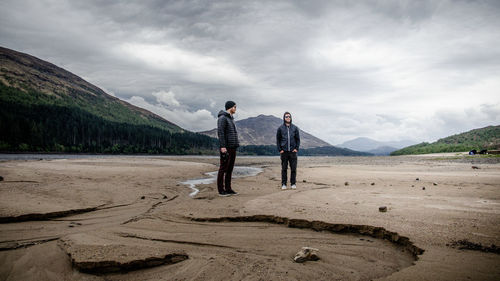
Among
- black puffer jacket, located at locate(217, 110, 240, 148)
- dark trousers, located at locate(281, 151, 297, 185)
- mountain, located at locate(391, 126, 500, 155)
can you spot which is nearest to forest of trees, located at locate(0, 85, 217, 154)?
black puffer jacket, located at locate(217, 110, 240, 148)

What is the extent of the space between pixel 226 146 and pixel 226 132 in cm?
47

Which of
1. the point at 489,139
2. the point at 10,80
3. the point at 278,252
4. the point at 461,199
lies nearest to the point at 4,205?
the point at 278,252

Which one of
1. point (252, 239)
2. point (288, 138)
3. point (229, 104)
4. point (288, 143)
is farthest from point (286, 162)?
point (252, 239)

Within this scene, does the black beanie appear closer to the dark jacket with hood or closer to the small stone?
the dark jacket with hood

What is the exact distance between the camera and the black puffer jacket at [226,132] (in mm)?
8008

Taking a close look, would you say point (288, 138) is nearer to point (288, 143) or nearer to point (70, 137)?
point (288, 143)

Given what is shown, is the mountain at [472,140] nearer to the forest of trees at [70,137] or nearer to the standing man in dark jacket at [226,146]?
the standing man in dark jacket at [226,146]

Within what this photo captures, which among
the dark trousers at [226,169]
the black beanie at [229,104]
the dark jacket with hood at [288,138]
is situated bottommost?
the dark trousers at [226,169]

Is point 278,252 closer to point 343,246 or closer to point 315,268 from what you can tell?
point 315,268

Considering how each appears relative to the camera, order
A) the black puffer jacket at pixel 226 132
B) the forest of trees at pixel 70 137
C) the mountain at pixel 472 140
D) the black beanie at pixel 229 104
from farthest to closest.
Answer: the forest of trees at pixel 70 137 < the mountain at pixel 472 140 < the black beanie at pixel 229 104 < the black puffer jacket at pixel 226 132

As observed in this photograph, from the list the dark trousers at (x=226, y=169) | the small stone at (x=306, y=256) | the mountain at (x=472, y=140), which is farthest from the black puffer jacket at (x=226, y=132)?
the mountain at (x=472, y=140)

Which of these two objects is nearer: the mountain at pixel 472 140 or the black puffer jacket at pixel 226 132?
the black puffer jacket at pixel 226 132

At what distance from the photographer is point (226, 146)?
820cm

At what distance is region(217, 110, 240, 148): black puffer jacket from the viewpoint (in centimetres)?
801
